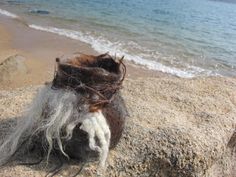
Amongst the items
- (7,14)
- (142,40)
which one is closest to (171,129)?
(142,40)

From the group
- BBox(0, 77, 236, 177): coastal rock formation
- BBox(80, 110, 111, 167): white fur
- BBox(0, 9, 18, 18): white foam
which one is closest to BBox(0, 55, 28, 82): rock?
BBox(0, 77, 236, 177): coastal rock formation

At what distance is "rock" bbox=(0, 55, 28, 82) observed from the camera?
25.2ft

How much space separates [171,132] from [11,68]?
16.5 ft

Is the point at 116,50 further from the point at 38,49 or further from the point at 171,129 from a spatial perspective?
the point at 171,129

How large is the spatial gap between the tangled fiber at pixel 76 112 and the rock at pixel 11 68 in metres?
4.78

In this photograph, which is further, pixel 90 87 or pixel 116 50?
pixel 116 50

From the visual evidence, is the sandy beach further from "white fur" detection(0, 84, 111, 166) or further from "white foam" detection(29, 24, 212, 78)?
"white foam" detection(29, 24, 212, 78)

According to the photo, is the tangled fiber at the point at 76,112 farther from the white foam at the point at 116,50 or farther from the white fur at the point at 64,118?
the white foam at the point at 116,50

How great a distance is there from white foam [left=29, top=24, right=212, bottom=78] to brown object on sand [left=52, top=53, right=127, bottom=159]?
577 cm

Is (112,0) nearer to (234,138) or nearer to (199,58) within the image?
(199,58)

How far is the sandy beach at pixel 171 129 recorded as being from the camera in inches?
131

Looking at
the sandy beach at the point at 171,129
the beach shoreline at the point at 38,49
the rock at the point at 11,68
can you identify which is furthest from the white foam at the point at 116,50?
the sandy beach at the point at 171,129

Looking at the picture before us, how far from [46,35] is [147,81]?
30.1ft

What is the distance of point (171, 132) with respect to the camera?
3.62m
